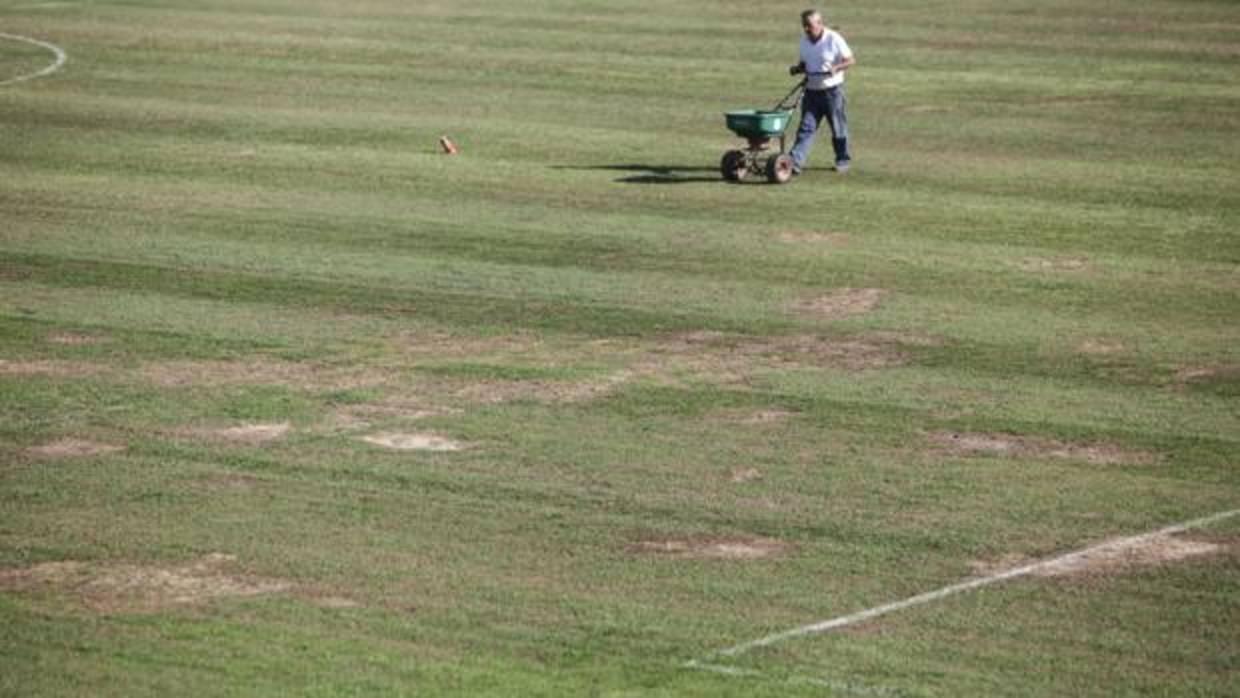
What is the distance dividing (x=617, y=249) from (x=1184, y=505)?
9511 millimetres

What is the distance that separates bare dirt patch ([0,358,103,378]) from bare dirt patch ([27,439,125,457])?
2.08 m

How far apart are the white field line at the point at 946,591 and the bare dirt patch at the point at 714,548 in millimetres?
1255

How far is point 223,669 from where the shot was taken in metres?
13.5

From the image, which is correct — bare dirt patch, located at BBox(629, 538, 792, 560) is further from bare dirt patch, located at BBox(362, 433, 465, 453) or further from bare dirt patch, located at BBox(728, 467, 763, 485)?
bare dirt patch, located at BBox(362, 433, 465, 453)

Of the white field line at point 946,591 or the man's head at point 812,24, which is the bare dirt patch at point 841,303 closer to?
the man's head at point 812,24

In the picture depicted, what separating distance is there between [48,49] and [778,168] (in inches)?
670

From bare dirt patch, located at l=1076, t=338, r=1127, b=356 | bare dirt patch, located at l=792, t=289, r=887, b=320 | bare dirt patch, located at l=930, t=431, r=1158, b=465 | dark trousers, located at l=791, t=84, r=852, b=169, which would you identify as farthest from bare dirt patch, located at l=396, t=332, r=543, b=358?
dark trousers, located at l=791, t=84, r=852, b=169

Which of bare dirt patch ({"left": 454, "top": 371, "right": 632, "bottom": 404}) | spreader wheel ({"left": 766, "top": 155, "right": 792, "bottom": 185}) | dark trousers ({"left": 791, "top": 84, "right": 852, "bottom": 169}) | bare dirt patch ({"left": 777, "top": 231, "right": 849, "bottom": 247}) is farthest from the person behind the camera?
dark trousers ({"left": 791, "top": 84, "right": 852, "bottom": 169})

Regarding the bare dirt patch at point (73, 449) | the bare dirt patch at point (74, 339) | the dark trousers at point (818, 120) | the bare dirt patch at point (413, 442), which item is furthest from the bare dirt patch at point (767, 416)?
the dark trousers at point (818, 120)

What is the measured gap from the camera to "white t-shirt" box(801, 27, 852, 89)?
95.2 feet

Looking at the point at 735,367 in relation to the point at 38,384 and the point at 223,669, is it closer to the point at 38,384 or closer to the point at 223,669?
the point at 38,384

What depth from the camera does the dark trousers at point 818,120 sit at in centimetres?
2883

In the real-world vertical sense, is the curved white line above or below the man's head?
below

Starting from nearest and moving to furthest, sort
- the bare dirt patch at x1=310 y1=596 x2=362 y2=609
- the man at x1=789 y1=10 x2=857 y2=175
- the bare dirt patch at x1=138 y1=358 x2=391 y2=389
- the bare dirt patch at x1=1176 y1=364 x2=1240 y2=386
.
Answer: the bare dirt patch at x1=310 y1=596 x2=362 y2=609 → the bare dirt patch at x1=1176 y1=364 x2=1240 y2=386 → the bare dirt patch at x1=138 y1=358 x2=391 y2=389 → the man at x1=789 y1=10 x2=857 y2=175
